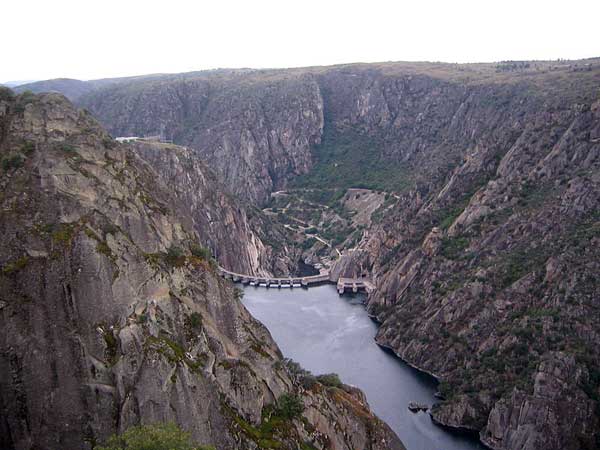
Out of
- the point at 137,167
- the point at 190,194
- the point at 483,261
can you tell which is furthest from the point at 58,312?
the point at 190,194

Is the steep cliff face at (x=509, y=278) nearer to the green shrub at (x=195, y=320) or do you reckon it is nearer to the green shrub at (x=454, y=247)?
the green shrub at (x=454, y=247)

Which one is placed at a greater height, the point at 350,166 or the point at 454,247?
the point at 454,247

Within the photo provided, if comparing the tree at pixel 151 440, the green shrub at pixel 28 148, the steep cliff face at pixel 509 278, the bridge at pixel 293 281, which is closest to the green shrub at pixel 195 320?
the tree at pixel 151 440

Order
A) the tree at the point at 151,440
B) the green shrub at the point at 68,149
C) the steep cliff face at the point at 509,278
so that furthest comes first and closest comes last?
1. the steep cliff face at the point at 509,278
2. the green shrub at the point at 68,149
3. the tree at the point at 151,440

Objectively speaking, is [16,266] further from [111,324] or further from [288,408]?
[288,408]

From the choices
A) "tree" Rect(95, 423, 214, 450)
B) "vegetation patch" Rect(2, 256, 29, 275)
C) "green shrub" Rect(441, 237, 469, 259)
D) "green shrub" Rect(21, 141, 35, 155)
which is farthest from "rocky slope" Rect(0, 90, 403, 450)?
"green shrub" Rect(441, 237, 469, 259)

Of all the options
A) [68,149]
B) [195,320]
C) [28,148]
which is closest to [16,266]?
[28,148]

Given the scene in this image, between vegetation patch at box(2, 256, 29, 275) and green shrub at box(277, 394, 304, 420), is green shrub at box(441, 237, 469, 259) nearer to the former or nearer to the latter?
green shrub at box(277, 394, 304, 420)
